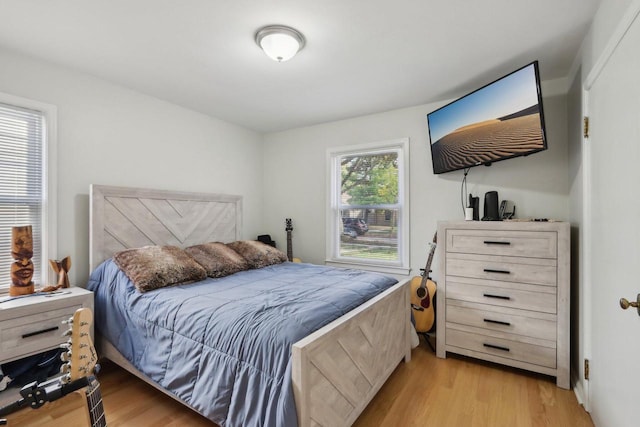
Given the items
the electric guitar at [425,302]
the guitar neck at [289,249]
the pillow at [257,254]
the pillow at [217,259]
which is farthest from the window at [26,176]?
the electric guitar at [425,302]

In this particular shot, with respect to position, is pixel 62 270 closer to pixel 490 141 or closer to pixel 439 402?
pixel 439 402

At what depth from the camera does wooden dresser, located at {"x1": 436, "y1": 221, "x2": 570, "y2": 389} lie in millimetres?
2215

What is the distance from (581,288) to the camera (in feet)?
6.73

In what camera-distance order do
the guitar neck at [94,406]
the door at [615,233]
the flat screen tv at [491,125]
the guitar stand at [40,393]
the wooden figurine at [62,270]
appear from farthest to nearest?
the wooden figurine at [62,270]
the flat screen tv at [491,125]
the door at [615,233]
the guitar neck at [94,406]
the guitar stand at [40,393]

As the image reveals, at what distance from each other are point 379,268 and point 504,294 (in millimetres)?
→ 1338

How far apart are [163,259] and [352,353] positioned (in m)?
1.66

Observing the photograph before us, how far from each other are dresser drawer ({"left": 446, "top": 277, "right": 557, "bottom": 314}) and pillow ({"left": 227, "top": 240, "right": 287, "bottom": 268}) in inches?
68.1

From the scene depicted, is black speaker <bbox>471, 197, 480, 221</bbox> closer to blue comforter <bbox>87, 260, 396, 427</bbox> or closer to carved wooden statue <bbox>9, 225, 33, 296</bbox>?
blue comforter <bbox>87, 260, 396, 427</bbox>

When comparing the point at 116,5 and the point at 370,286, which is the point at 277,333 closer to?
the point at 370,286

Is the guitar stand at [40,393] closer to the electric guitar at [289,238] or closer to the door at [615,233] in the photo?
the door at [615,233]

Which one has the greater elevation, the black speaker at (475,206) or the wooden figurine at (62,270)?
the black speaker at (475,206)

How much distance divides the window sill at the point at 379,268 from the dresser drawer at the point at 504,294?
0.72m

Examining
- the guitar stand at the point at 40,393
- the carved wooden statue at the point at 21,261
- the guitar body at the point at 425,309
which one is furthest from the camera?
the guitar body at the point at 425,309

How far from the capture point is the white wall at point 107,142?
2365mm
